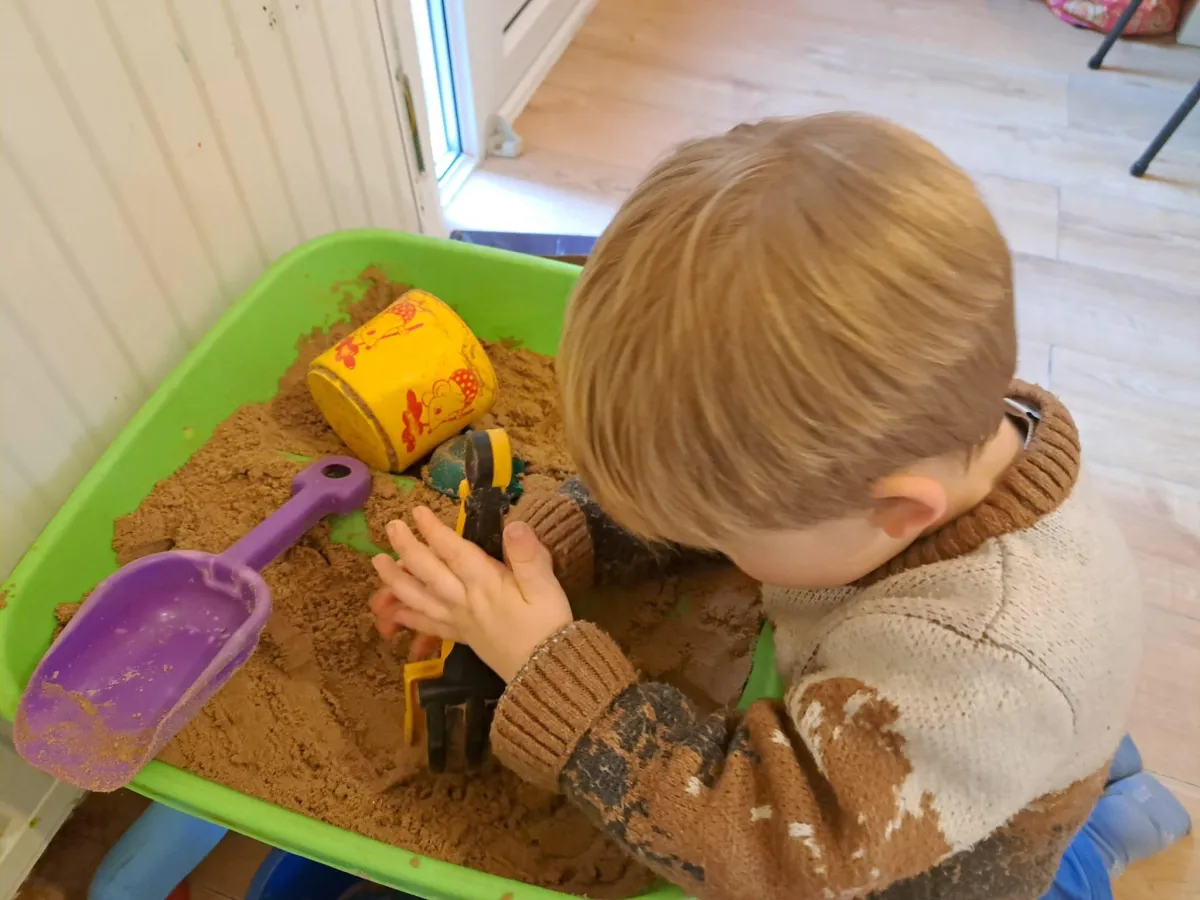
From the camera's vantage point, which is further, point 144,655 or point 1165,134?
point 1165,134

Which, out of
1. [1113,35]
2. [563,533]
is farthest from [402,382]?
[1113,35]

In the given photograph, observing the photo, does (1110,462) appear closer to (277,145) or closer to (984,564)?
(984,564)

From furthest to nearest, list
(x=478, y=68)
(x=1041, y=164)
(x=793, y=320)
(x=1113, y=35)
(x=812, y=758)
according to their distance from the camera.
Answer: (x=1113, y=35), (x=1041, y=164), (x=478, y=68), (x=812, y=758), (x=793, y=320)

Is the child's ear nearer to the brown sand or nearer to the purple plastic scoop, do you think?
the brown sand

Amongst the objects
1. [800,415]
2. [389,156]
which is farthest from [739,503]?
[389,156]

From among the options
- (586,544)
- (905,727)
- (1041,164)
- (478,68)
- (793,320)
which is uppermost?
(793,320)

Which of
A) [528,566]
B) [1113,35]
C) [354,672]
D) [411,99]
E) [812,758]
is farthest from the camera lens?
[1113,35]

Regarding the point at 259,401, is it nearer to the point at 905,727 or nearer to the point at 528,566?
the point at 528,566

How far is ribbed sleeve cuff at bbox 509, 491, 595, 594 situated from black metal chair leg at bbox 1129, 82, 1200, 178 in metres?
1.32

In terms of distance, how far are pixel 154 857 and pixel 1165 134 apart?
1708 mm

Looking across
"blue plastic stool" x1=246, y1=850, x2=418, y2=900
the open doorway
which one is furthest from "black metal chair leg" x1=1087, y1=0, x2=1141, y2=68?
"blue plastic stool" x1=246, y1=850, x2=418, y2=900

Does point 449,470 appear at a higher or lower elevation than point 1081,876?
higher

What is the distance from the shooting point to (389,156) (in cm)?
109

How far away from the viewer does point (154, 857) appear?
0.81 metres
